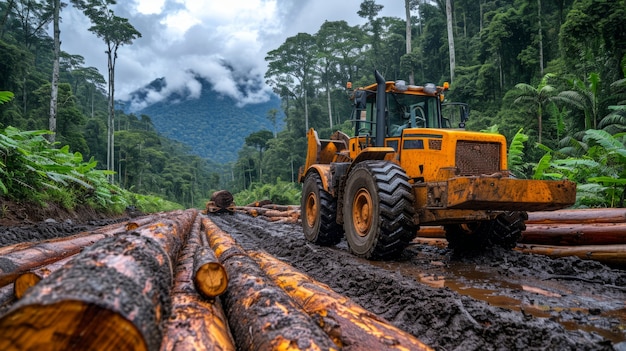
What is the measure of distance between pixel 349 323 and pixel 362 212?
10.9 feet

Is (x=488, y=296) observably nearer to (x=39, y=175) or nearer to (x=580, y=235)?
(x=580, y=235)

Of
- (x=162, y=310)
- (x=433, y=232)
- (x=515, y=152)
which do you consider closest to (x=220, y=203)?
(x=515, y=152)

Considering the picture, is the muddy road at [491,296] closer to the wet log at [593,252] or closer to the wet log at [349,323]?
the wet log at [593,252]

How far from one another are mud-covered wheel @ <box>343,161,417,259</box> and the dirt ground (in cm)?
21

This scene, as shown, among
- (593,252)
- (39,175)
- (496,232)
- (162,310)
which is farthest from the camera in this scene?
(39,175)

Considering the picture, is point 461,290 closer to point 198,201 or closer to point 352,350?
point 352,350

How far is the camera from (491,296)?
3355 millimetres

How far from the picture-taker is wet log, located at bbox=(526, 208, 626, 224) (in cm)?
505

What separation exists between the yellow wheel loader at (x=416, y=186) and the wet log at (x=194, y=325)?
108 inches

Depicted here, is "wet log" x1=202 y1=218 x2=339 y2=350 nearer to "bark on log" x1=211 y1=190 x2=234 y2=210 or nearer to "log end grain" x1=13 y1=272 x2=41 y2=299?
"log end grain" x1=13 y1=272 x2=41 y2=299

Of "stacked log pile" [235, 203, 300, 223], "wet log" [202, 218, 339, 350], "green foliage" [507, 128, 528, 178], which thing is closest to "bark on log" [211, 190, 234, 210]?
"stacked log pile" [235, 203, 300, 223]

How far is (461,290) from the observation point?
3.59 m

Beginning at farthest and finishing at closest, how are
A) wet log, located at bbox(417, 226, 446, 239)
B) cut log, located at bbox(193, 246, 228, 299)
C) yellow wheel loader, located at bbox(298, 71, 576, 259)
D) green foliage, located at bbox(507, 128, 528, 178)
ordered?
green foliage, located at bbox(507, 128, 528, 178) < wet log, located at bbox(417, 226, 446, 239) < yellow wheel loader, located at bbox(298, 71, 576, 259) < cut log, located at bbox(193, 246, 228, 299)

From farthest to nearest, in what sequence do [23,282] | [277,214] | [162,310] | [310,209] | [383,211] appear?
1. [277,214]
2. [310,209]
3. [383,211]
4. [23,282]
5. [162,310]
